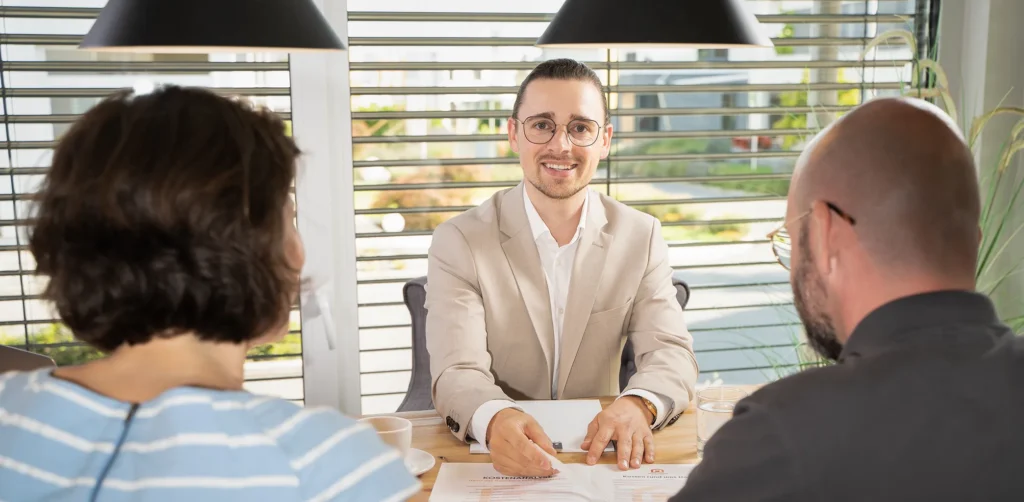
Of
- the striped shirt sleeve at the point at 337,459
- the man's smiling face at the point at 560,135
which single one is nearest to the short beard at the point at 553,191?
the man's smiling face at the point at 560,135

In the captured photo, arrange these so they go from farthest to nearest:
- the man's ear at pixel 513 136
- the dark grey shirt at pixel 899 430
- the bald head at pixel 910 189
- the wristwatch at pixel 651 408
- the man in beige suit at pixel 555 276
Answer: the man's ear at pixel 513 136 → the man in beige suit at pixel 555 276 → the wristwatch at pixel 651 408 → the bald head at pixel 910 189 → the dark grey shirt at pixel 899 430

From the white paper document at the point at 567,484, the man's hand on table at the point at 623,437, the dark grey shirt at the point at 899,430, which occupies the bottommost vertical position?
the white paper document at the point at 567,484

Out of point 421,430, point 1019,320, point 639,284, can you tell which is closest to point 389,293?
point 639,284

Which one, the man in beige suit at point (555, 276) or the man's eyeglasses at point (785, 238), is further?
the man in beige suit at point (555, 276)

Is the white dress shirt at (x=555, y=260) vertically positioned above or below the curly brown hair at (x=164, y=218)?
below

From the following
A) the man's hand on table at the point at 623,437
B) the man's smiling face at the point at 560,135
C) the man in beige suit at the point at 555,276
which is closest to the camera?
the man's hand on table at the point at 623,437

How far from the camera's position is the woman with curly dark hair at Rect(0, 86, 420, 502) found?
29.0 inches

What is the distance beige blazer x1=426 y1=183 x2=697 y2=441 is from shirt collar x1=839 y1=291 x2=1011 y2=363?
1025 mm

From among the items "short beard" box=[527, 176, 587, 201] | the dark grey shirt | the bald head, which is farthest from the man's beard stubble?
the dark grey shirt

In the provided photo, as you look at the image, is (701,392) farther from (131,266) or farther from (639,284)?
(131,266)

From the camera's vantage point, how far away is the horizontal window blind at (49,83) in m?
2.62

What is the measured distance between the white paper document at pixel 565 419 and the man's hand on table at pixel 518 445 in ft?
0.14

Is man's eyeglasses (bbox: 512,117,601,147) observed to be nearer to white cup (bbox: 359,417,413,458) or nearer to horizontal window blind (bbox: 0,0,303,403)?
horizontal window blind (bbox: 0,0,303,403)

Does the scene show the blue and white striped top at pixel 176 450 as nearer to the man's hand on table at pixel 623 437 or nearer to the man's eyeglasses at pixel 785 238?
the man's eyeglasses at pixel 785 238
